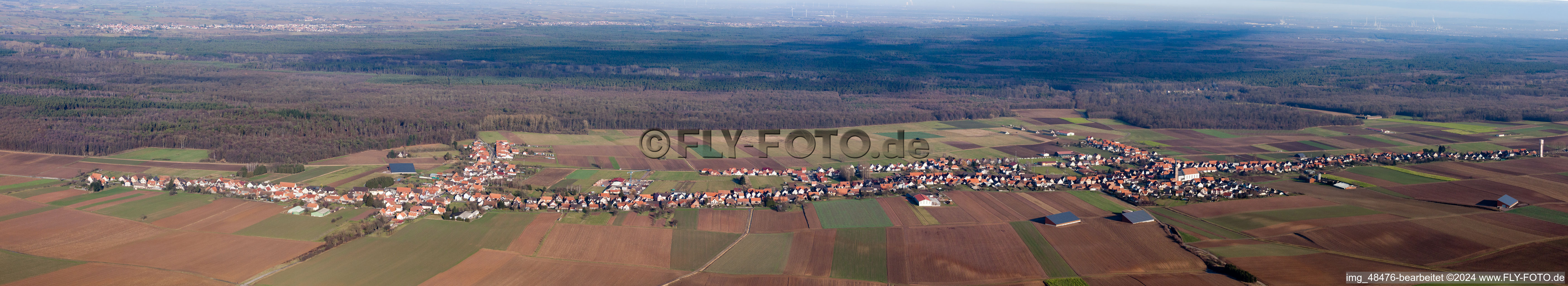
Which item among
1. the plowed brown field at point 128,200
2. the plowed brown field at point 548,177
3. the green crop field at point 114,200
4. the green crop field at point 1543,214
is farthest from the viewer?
the plowed brown field at point 548,177

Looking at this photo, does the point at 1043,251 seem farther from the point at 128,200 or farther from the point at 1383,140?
the point at 1383,140

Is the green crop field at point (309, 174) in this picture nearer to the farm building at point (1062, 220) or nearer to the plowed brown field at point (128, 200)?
the plowed brown field at point (128, 200)

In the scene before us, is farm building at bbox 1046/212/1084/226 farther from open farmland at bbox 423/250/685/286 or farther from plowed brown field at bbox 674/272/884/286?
open farmland at bbox 423/250/685/286

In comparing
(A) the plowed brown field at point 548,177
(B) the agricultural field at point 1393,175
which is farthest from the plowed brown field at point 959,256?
(B) the agricultural field at point 1393,175

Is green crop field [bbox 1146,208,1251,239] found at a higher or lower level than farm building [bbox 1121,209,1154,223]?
lower

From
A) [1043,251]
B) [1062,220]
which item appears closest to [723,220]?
[1043,251]

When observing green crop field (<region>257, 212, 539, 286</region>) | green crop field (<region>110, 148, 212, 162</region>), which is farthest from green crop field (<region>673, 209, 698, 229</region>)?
green crop field (<region>110, 148, 212, 162</region>)
